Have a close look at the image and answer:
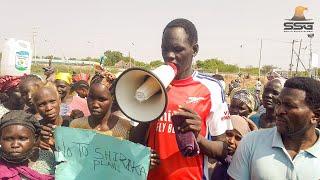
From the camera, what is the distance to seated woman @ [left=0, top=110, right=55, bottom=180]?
3.01 meters

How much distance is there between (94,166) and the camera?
9.81 ft

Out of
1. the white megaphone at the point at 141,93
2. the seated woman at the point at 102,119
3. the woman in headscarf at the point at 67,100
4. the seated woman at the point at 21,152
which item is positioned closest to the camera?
the white megaphone at the point at 141,93

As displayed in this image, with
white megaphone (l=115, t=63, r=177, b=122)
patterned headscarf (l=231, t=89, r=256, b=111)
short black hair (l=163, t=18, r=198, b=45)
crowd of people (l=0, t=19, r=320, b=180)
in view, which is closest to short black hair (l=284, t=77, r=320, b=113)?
crowd of people (l=0, t=19, r=320, b=180)

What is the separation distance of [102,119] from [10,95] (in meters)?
2.69

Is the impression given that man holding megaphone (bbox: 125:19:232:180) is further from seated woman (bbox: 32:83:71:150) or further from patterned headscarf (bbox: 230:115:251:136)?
seated woman (bbox: 32:83:71:150)

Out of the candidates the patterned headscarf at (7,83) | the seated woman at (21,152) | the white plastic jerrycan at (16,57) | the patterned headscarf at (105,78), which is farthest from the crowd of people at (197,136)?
the white plastic jerrycan at (16,57)

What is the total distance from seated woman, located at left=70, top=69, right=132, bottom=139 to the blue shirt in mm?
894

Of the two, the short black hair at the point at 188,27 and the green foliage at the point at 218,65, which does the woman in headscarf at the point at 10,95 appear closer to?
the short black hair at the point at 188,27

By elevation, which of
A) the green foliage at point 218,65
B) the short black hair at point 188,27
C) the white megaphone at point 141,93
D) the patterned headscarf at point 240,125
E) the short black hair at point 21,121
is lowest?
the green foliage at point 218,65

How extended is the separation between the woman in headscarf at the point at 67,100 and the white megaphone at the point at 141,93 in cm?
259

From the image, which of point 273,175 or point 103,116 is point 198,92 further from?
point 103,116

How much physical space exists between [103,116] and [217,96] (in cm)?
105

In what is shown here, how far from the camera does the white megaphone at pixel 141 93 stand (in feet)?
8.13

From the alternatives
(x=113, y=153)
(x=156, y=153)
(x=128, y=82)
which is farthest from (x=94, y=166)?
(x=128, y=82)
